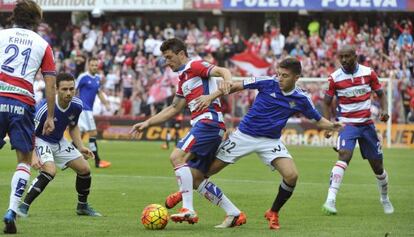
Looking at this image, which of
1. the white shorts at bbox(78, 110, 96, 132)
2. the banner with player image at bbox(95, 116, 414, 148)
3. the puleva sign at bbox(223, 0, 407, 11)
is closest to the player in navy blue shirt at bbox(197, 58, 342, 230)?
the white shorts at bbox(78, 110, 96, 132)

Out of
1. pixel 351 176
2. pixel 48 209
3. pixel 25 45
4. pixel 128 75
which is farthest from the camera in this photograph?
pixel 128 75

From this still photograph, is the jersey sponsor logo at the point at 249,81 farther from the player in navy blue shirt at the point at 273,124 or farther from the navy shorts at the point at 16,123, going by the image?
the navy shorts at the point at 16,123

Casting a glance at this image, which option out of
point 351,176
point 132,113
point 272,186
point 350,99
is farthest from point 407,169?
point 132,113

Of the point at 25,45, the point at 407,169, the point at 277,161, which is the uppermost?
the point at 25,45

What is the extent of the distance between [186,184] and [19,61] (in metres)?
2.46

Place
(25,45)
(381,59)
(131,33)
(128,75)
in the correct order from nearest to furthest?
(25,45) < (381,59) < (128,75) < (131,33)

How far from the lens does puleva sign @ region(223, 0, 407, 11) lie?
38.9 m

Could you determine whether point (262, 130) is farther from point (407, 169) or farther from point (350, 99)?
point (407, 169)

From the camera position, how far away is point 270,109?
11359 millimetres

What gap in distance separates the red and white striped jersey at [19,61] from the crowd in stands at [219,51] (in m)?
23.9

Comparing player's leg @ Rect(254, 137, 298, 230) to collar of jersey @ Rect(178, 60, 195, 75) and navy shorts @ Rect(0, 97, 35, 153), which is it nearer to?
collar of jersey @ Rect(178, 60, 195, 75)

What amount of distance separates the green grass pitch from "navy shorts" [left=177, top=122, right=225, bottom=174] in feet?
2.54

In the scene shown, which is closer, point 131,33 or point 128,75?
point 128,75

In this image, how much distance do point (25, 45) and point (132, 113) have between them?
2758cm
